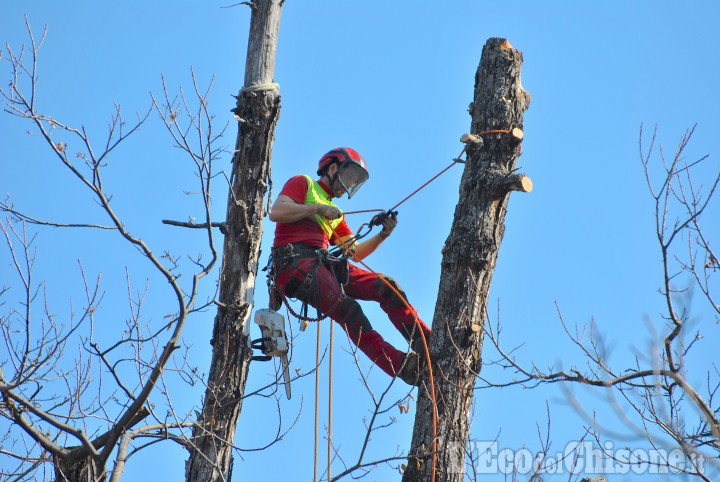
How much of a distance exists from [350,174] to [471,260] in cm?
143

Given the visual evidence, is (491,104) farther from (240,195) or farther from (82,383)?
(82,383)

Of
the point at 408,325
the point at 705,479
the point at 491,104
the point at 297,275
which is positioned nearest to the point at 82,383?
the point at 297,275

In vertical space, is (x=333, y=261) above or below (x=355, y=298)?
above

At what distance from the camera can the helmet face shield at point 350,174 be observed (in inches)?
305

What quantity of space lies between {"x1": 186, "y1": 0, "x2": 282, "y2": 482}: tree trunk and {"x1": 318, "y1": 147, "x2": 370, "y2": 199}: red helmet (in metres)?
0.50

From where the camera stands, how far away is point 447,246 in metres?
6.75

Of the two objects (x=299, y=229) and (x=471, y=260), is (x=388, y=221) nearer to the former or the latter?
(x=299, y=229)

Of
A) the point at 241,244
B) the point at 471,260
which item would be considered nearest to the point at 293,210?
the point at 241,244

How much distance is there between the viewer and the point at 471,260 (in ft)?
21.8

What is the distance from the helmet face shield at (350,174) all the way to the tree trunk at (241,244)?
0.53m

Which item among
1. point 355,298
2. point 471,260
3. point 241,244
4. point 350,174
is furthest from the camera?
point 350,174

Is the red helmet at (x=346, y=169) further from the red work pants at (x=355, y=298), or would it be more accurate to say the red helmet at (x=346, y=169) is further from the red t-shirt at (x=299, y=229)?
the red work pants at (x=355, y=298)

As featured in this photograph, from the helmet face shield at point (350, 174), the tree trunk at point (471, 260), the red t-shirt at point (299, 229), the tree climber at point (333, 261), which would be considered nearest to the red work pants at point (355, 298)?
the tree climber at point (333, 261)

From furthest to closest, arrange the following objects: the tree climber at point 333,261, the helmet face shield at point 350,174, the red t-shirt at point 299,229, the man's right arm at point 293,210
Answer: the helmet face shield at point 350,174 < the red t-shirt at point 299,229 < the man's right arm at point 293,210 < the tree climber at point 333,261
